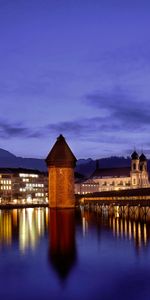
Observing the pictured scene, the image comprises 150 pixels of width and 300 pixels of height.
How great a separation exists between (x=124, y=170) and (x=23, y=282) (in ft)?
291

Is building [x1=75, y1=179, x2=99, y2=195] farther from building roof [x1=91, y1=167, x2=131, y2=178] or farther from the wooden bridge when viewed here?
the wooden bridge

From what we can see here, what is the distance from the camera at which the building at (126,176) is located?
100m

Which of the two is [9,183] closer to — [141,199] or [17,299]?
[141,199]

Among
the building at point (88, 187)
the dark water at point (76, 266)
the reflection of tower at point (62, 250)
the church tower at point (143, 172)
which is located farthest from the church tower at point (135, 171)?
the dark water at point (76, 266)

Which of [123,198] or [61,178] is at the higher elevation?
[61,178]

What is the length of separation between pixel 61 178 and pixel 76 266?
48962 millimetres

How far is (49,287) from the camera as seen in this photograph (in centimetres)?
1689

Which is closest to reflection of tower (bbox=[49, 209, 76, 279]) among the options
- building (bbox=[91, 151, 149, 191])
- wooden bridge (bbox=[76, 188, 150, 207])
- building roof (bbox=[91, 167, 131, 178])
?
wooden bridge (bbox=[76, 188, 150, 207])

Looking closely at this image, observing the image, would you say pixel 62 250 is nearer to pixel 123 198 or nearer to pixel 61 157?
Answer: pixel 123 198

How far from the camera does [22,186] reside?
10625 cm

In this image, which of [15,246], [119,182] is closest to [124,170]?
[119,182]

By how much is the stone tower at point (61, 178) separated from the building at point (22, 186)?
29917mm

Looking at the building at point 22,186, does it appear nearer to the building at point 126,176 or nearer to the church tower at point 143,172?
the building at point 126,176

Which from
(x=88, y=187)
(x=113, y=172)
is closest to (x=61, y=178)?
(x=113, y=172)
